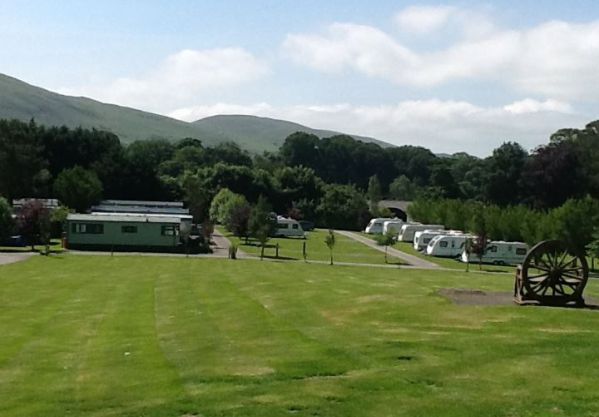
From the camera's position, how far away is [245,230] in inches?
2672

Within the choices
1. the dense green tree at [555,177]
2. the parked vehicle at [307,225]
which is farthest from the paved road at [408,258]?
the dense green tree at [555,177]

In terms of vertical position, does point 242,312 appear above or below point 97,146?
below

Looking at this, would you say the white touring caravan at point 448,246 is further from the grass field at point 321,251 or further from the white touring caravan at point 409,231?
the white touring caravan at point 409,231

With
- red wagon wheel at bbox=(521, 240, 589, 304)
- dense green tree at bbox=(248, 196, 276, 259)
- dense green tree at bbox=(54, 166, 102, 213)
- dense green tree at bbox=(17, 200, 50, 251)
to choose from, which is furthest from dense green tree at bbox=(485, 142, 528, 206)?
red wagon wheel at bbox=(521, 240, 589, 304)

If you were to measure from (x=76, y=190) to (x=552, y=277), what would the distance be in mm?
59171

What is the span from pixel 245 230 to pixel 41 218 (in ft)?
60.8

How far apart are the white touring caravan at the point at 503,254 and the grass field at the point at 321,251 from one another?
254 inches

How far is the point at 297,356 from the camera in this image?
1422 cm

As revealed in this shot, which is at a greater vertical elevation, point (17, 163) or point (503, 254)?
point (17, 163)

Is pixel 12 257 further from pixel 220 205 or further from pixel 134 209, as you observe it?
pixel 220 205

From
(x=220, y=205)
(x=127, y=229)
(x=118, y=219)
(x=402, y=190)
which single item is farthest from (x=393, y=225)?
(x=402, y=190)

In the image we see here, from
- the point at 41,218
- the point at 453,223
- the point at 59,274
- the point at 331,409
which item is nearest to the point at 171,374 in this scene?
the point at 331,409

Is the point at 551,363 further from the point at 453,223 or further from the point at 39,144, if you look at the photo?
→ the point at 39,144

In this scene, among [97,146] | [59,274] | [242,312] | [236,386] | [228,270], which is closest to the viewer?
[236,386]
